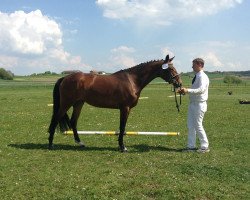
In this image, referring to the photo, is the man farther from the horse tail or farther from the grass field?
the horse tail

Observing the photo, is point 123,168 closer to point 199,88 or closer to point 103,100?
point 103,100

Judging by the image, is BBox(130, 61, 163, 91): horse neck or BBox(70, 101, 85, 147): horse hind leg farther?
BBox(70, 101, 85, 147): horse hind leg

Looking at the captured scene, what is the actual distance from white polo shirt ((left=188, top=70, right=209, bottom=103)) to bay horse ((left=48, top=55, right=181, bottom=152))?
625 mm

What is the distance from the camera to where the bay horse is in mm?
11719

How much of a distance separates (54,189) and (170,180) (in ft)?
8.50

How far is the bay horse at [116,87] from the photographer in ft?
38.4

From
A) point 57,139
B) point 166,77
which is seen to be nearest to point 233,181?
point 166,77

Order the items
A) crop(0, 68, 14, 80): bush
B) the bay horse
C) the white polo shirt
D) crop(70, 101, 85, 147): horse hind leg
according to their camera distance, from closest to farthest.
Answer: the white polo shirt < the bay horse < crop(70, 101, 85, 147): horse hind leg < crop(0, 68, 14, 80): bush

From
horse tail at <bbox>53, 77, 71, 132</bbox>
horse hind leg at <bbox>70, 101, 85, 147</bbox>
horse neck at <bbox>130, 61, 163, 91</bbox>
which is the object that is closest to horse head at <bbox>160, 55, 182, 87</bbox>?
horse neck at <bbox>130, 61, 163, 91</bbox>

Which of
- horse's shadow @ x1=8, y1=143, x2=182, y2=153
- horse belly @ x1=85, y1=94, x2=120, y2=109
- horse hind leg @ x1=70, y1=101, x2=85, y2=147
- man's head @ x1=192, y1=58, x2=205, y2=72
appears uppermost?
man's head @ x1=192, y1=58, x2=205, y2=72

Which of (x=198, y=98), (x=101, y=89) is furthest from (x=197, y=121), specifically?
(x=101, y=89)

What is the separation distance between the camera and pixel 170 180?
842 centimetres

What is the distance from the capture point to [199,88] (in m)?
11.1

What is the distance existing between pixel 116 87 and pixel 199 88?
2585mm
